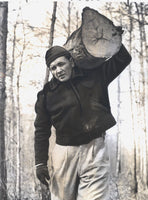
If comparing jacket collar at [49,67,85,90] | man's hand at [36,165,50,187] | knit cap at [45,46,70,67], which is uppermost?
knit cap at [45,46,70,67]

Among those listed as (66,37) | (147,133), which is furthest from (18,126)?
(147,133)

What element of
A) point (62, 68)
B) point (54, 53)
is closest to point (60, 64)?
point (62, 68)

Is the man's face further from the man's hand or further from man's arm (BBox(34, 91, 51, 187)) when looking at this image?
the man's hand

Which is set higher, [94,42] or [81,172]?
[94,42]

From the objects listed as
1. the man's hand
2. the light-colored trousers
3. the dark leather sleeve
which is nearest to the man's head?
the dark leather sleeve

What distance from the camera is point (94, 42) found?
284cm

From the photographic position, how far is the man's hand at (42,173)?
8.86ft

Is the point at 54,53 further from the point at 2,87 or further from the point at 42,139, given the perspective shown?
the point at 42,139

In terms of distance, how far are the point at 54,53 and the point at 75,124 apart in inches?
31.1

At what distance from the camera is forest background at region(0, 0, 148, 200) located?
284 cm

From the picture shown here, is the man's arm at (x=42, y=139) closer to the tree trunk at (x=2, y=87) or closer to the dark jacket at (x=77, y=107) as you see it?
the dark jacket at (x=77, y=107)

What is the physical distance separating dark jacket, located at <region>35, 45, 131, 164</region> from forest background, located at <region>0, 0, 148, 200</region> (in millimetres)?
126

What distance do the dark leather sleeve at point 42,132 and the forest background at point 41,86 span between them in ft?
0.27

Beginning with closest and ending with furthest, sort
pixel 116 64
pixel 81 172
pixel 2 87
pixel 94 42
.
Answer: pixel 81 172, pixel 116 64, pixel 94 42, pixel 2 87
